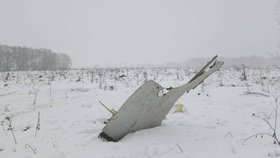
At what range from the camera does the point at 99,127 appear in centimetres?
351

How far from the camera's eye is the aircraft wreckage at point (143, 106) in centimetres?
279

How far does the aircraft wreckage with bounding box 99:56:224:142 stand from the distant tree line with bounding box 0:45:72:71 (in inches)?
1007

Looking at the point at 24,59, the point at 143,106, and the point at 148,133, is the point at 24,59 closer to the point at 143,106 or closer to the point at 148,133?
the point at 148,133

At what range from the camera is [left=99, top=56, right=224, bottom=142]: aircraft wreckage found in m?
2.79

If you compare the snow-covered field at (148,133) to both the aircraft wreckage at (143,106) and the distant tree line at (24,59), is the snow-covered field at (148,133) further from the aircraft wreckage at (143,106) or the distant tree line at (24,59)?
the distant tree line at (24,59)

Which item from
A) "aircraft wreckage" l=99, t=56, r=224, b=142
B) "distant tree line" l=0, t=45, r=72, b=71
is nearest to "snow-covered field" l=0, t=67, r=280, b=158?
"aircraft wreckage" l=99, t=56, r=224, b=142

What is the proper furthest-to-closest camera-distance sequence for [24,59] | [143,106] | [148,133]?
[24,59] < [148,133] < [143,106]

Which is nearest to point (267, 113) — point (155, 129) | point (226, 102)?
point (226, 102)

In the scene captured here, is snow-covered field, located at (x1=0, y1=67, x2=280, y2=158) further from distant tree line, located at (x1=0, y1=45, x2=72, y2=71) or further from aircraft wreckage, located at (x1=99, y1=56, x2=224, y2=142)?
distant tree line, located at (x1=0, y1=45, x2=72, y2=71)

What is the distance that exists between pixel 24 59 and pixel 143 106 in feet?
109

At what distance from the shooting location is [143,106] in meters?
2.86

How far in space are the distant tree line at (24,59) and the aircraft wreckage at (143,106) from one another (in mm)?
25588

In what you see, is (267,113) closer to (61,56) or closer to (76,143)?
(76,143)

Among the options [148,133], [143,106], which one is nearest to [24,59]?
[148,133]
